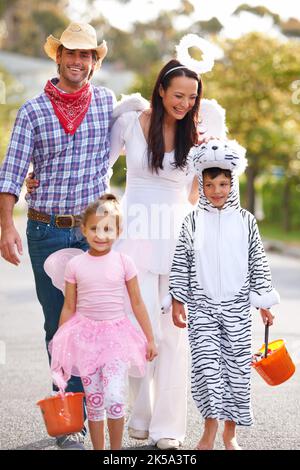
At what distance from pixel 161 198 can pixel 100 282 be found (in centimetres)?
82

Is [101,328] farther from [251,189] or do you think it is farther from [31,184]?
[251,189]

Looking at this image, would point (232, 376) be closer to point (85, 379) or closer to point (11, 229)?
point (85, 379)

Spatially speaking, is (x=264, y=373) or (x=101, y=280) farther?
(x=264, y=373)

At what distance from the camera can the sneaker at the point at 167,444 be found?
516cm

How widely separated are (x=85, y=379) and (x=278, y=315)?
5.83 m

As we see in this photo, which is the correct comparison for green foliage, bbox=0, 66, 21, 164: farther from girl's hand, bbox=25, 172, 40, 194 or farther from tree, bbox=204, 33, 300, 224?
girl's hand, bbox=25, 172, 40, 194

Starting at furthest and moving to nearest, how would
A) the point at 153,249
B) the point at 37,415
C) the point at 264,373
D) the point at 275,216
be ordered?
the point at 275,216, the point at 37,415, the point at 153,249, the point at 264,373

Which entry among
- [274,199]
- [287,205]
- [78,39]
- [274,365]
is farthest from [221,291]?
[274,199]

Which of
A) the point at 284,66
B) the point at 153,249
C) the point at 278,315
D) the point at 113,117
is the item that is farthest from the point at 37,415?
the point at 284,66

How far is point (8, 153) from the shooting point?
5129mm

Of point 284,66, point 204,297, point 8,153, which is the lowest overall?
point 204,297

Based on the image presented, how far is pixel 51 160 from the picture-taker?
17.0ft

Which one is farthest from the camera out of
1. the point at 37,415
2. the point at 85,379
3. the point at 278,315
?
the point at 278,315

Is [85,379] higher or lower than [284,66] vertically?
lower
